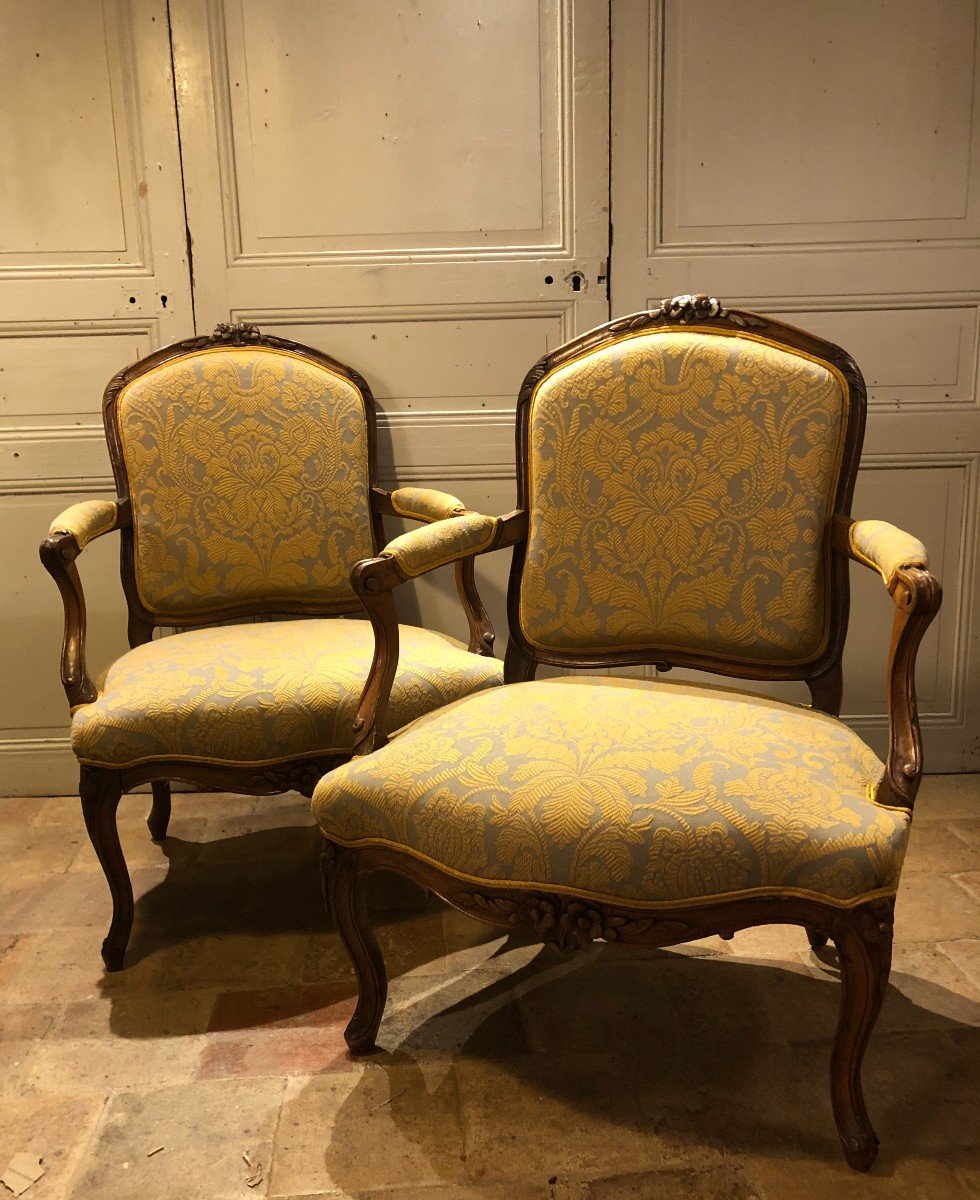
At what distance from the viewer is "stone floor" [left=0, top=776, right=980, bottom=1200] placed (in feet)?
4.36

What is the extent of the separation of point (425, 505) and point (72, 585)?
2.29 feet

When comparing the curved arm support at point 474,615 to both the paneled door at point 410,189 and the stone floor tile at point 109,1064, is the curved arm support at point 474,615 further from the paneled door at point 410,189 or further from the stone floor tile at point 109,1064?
the stone floor tile at point 109,1064

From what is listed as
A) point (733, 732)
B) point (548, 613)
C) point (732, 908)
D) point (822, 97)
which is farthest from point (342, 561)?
point (822, 97)

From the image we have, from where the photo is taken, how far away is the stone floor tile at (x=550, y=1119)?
4.39 ft

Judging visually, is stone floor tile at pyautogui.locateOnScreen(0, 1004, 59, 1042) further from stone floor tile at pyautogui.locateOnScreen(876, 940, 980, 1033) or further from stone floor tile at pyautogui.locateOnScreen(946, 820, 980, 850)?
stone floor tile at pyautogui.locateOnScreen(946, 820, 980, 850)

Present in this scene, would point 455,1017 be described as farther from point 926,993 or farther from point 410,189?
point 410,189

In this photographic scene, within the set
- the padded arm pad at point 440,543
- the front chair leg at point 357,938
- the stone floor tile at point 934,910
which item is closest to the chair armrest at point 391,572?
the padded arm pad at point 440,543

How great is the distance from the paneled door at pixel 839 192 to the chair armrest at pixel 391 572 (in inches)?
37.9

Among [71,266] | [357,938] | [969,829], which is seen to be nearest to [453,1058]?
[357,938]

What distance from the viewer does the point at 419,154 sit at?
2367 millimetres

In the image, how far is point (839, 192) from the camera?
240cm

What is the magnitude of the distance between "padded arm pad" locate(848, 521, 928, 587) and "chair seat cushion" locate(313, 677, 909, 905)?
0.81ft

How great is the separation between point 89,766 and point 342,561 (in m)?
0.68

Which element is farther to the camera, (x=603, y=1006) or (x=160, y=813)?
(x=160, y=813)
